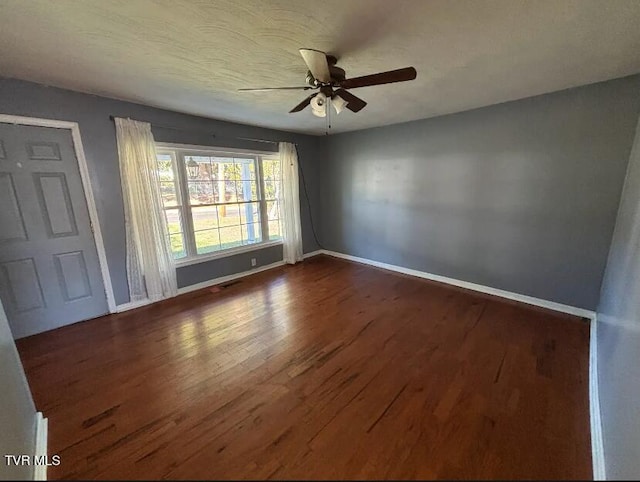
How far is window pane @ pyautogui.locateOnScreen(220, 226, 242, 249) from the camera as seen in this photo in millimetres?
3939

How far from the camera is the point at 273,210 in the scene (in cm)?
453

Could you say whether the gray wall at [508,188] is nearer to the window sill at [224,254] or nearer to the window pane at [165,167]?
the window sill at [224,254]

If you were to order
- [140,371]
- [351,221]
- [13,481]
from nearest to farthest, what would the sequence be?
[13,481] → [140,371] → [351,221]

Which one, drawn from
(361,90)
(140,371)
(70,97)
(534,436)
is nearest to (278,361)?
(140,371)

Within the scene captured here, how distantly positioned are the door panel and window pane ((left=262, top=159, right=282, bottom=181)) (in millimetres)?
2383

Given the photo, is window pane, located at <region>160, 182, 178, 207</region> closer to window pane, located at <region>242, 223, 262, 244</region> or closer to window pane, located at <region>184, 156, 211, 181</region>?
window pane, located at <region>184, 156, 211, 181</region>

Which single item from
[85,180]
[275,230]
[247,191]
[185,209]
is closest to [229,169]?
[247,191]

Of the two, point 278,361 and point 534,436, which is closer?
point 534,436

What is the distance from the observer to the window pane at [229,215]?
3857 millimetres

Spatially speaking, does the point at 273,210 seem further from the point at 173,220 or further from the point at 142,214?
the point at 142,214

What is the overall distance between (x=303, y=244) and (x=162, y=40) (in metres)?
3.77

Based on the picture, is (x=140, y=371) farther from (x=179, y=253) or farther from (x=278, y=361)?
(x=179, y=253)

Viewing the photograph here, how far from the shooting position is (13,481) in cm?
44

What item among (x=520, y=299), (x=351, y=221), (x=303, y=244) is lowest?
(x=520, y=299)
